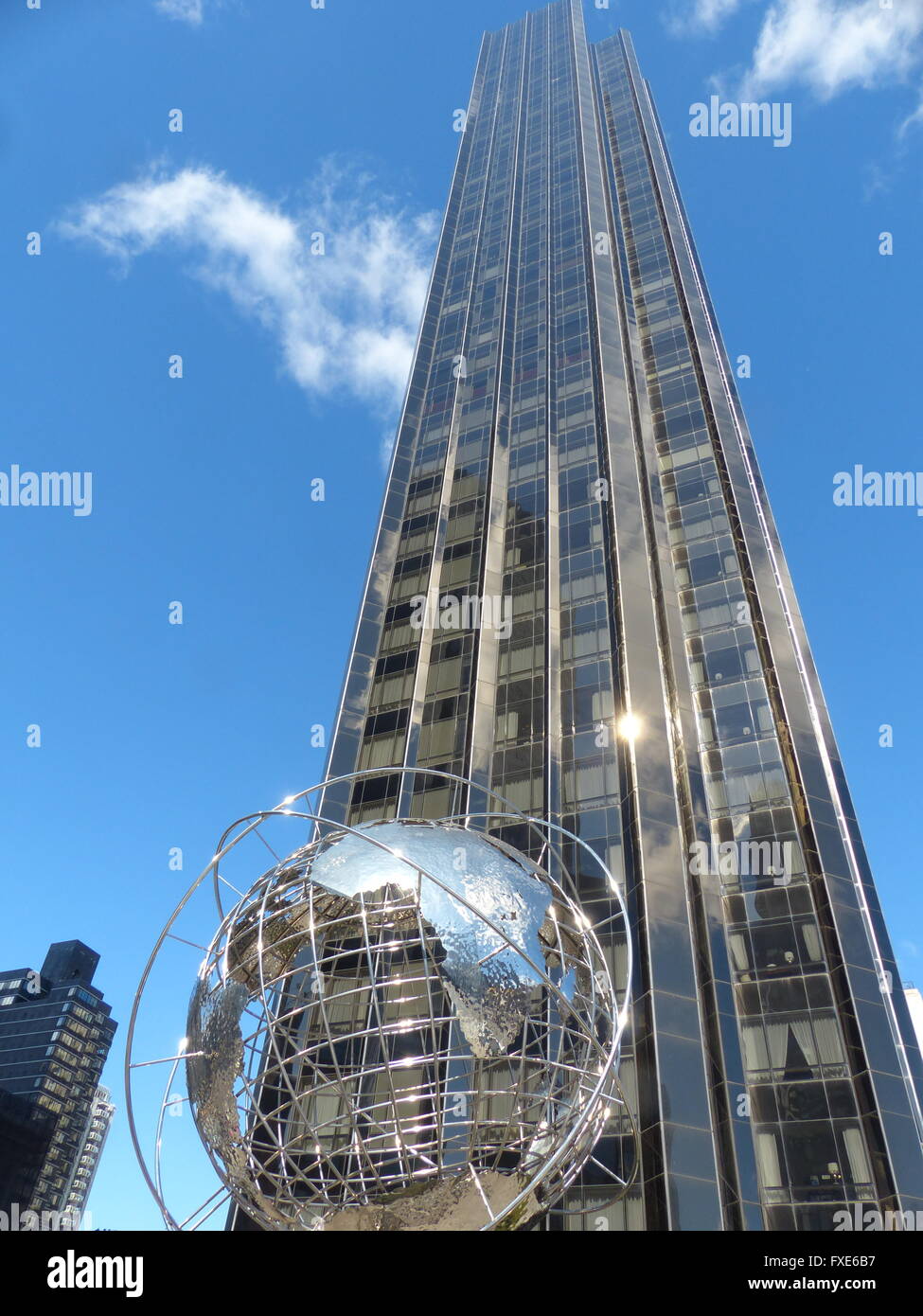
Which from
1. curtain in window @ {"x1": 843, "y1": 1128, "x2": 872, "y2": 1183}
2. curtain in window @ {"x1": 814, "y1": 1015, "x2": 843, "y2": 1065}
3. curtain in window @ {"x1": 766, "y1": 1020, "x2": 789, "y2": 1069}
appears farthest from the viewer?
curtain in window @ {"x1": 766, "y1": 1020, "x2": 789, "y2": 1069}

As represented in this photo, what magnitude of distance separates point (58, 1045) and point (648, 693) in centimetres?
9864

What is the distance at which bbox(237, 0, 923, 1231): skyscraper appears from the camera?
26281mm

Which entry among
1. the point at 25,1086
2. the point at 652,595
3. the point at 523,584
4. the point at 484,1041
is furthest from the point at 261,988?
the point at 25,1086

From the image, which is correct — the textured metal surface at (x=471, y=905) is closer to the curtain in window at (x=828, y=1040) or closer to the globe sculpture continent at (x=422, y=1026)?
the globe sculpture continent at (x=422, y=1026)

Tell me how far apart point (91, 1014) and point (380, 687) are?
9224 cm

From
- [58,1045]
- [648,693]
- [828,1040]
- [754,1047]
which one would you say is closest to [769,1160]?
[754,1047]

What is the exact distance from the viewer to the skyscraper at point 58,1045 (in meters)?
98.6

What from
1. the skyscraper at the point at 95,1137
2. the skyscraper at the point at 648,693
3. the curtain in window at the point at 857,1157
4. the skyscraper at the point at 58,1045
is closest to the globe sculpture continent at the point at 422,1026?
the skyscraper at the point at 648,693

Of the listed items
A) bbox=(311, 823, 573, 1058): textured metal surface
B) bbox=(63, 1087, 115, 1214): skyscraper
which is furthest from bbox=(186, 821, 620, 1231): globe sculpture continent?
bbox=(63, 1087, 115, 1214): skyscraper

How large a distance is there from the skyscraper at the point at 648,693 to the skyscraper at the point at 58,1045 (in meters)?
77.7

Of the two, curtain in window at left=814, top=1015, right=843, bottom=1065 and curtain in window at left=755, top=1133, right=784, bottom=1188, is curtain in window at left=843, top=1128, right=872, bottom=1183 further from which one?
curtain in window at left=814, top=1015, right=843, bottom=1065

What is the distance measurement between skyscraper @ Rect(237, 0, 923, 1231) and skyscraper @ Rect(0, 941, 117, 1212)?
255 ft

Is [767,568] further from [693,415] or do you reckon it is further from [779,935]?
[779,935]

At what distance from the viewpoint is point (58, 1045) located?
106500mm
